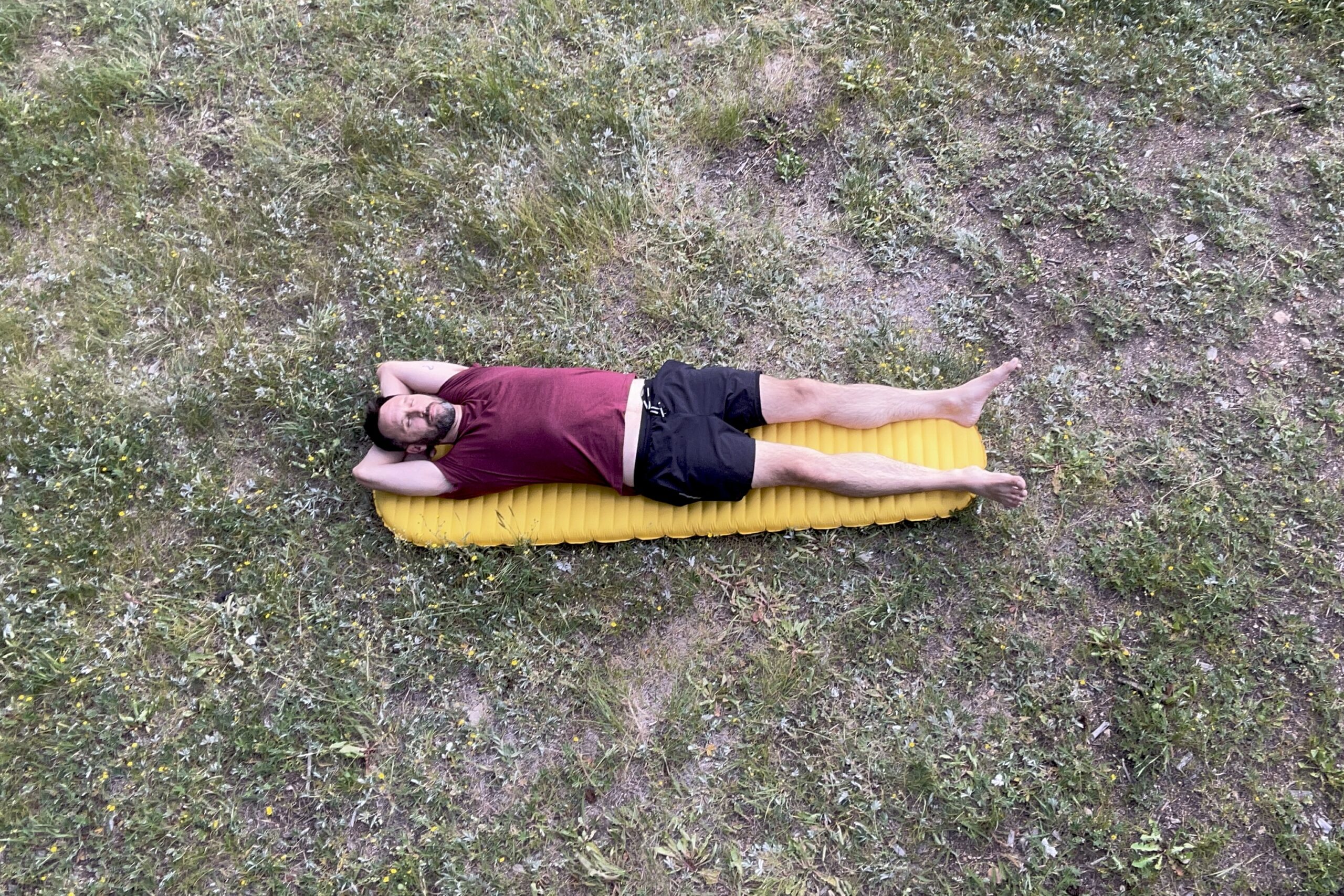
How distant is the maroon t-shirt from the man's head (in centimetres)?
13

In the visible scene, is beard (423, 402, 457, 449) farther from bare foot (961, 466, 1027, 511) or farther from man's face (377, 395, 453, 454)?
bare foot (961, 466, 1027, 511)

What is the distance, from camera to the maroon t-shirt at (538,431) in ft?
15.4

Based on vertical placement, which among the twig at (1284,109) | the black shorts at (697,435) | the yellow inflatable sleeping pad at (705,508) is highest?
the twig at (1284,109)

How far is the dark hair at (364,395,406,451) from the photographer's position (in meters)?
4.89

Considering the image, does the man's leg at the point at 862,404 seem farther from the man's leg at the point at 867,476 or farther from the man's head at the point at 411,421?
the man's head at the point at 411,421

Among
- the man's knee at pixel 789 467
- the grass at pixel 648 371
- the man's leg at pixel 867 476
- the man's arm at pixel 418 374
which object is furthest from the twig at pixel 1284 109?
the man's arm at pixel 418 374

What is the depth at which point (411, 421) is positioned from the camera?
4.73 m

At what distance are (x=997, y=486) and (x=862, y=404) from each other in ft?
3.04

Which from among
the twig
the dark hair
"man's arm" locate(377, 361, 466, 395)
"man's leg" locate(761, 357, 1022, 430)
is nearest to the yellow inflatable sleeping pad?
"man's leg" locate(761, 357, 1022, 430)

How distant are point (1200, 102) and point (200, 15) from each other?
8.14 meters

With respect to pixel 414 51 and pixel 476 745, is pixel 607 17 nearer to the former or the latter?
pixel 414 51

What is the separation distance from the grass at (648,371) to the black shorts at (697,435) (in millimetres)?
439

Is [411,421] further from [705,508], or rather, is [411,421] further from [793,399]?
[793,399]

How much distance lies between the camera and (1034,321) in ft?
17.2
